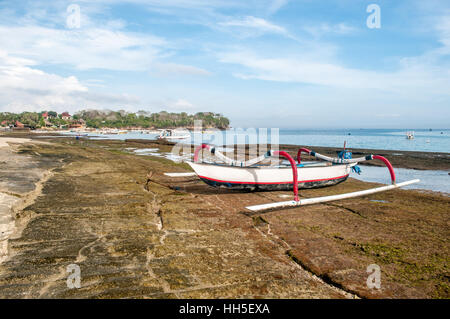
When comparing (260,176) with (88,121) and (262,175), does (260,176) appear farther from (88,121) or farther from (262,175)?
(88,121)

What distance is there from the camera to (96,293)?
3.60 m

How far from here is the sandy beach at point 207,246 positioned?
393cm

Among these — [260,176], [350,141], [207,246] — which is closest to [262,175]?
[260,176]

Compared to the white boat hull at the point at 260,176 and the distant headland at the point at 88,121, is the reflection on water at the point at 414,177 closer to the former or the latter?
the white boat hull at the point at 260,176

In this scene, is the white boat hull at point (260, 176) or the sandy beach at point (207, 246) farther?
the white boat hull at point (260, 176)

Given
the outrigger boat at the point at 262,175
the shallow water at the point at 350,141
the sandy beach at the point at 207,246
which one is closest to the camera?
the sandy beach at the point at 207,246

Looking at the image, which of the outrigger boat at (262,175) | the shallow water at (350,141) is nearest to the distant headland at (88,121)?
the shallow water at (350,141)

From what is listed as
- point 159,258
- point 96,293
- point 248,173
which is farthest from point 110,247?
point 248,173

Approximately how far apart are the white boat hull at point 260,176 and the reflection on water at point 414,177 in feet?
21.0

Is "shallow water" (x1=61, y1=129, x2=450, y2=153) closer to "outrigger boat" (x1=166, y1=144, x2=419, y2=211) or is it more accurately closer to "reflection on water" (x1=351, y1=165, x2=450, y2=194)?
"reflection on water" (x1=351, y1=165, x2=450, y2=194)

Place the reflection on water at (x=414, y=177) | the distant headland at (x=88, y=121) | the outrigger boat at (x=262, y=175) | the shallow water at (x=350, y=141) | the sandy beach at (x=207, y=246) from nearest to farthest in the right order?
A: the sandy beach at (x=207, y=246), the outrigger boat at (x=262, y=175), the reflection on water at (x=414, y=177), the shallow water at (x=350, y=141), the distant headland at (x=88, y=121)

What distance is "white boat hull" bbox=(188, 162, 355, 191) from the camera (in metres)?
10.5

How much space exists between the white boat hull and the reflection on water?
21.0 feet

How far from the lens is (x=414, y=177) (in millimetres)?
18203
